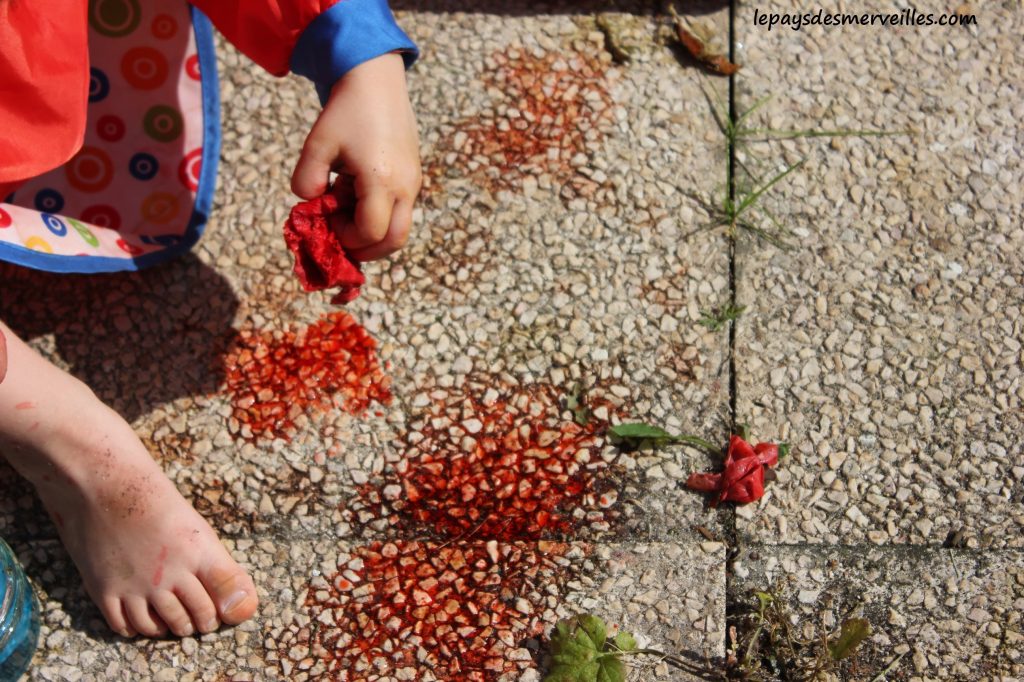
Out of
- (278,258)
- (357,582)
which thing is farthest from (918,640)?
(278,258)

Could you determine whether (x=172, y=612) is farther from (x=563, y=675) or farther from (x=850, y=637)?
(x=850, y=637)

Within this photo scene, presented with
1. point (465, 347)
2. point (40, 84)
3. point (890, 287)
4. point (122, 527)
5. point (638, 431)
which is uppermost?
point (40, 84)

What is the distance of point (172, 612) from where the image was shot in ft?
6.18

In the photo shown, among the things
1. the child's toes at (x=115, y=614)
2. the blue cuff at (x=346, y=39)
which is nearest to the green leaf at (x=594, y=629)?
the child's toes at (x=115, y=614)

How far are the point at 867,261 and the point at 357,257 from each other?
46.6 inches

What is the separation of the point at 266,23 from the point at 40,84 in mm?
430

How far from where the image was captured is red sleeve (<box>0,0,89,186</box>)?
1747mm

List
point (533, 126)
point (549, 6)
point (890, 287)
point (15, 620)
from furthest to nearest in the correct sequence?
point (549, 6) < point (533, 126) < point (890, 287) < point (15, 620)

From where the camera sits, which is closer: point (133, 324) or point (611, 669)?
point (611, 669)

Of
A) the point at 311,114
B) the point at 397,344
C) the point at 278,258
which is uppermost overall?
the point at 311,114

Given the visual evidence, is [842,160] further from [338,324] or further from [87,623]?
[87,623]

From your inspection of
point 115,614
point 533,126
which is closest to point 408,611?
point 115,614

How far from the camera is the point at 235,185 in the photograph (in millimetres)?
2363

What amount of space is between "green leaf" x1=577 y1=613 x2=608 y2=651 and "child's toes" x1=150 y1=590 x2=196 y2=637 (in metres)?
0.76
